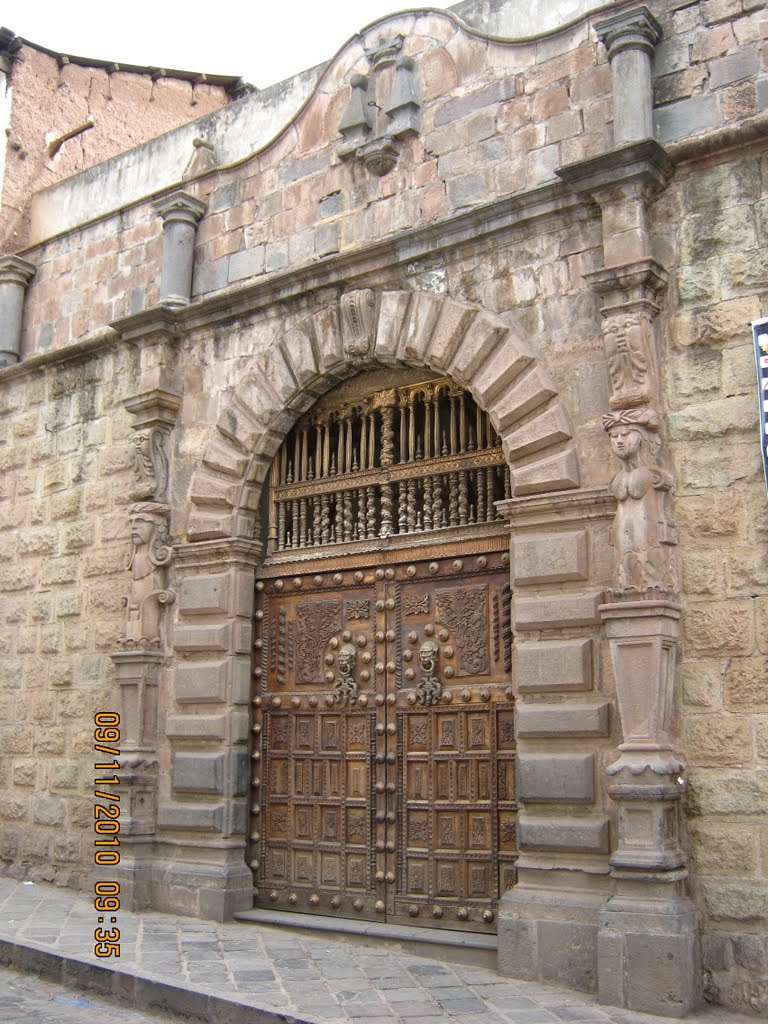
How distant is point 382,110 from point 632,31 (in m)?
2.11

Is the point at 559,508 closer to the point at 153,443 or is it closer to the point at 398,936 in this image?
the point at 398,936

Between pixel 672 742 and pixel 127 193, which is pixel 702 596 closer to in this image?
pixel 672 742

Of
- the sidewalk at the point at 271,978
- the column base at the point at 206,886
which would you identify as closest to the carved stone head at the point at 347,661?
the column base at the point at 206,886

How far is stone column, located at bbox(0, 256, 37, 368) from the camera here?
419 inches

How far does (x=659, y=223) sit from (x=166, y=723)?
495cm

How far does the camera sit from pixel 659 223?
681 centimetres

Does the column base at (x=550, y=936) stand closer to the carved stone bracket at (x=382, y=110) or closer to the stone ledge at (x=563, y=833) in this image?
the stone ledge at (x=563, y=833)

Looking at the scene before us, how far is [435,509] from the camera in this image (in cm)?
775

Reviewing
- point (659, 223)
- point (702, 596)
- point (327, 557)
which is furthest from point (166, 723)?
point (659, 223)

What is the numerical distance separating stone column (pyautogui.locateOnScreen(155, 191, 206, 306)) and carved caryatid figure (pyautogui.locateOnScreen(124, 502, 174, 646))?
177 centimetres

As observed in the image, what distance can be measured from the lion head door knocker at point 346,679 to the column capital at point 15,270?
5242mm

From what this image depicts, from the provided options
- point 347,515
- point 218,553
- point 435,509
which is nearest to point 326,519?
point 347,515

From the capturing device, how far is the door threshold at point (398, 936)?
6.78m

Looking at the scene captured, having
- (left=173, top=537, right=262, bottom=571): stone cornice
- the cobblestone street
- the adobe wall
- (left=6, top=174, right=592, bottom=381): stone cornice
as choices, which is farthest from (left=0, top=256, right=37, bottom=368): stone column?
the cobblestone street
